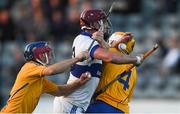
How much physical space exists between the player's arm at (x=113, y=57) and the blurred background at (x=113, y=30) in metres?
6.24

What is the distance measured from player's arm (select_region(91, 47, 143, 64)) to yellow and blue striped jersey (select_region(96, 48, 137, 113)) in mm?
647

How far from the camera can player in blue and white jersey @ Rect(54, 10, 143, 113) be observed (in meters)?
11.0

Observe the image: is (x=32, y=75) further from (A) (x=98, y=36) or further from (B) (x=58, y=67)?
(A) (x=98, y=36)

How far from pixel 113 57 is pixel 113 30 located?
7586mm

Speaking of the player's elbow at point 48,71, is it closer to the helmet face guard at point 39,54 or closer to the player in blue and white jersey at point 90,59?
the helmet face guard at point 39,54

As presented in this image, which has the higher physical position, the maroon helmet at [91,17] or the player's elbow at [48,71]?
the maroon helmet at [91,17]

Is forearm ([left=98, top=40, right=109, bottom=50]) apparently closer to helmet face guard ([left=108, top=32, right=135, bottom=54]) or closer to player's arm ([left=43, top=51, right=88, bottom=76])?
player's arm ([left=43, top=51, right=88, bottom=76])

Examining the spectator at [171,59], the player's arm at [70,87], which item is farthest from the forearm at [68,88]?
the spectator at [171,59]

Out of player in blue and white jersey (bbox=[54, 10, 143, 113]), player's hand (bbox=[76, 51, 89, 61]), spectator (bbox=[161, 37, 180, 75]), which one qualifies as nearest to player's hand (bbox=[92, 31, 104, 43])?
player in blue and white jersey (bbox=[54, 10, 143, 113])

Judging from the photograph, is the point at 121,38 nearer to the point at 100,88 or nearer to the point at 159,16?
the point at 100,88

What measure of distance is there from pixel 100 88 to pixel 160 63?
6743 millimetres

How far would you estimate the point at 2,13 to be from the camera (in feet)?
63.0

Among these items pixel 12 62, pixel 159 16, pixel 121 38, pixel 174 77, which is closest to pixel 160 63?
pixel 174 77

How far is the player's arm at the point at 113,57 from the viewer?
35.9ft
